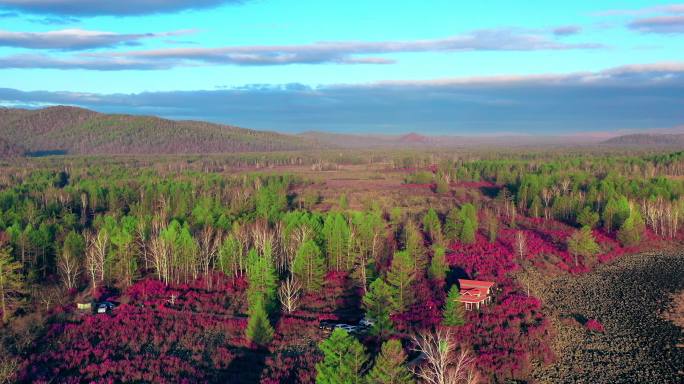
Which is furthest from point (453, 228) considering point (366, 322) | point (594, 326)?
point (366, 322)

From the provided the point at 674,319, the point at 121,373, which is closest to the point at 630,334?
the point at 674,319

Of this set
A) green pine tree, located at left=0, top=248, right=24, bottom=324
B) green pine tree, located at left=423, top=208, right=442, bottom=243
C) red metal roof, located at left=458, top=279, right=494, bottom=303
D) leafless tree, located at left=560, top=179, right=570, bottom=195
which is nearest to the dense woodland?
green pine tree, located at left=0, top=248, right=24, bottom=324

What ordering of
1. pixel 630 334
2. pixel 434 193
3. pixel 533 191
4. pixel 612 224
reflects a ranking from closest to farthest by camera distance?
1. pixel 630 334
2. pixel 612 224
3. pixel 533 191
4. pixel 434 193

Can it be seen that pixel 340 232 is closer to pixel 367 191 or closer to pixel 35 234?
pixel 35 234

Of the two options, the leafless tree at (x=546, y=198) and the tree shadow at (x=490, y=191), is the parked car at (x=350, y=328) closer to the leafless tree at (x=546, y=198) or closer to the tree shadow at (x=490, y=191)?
the leafless tree at (x=546, y=198)

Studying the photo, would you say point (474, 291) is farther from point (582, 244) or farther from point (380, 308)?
point (582, 244)
